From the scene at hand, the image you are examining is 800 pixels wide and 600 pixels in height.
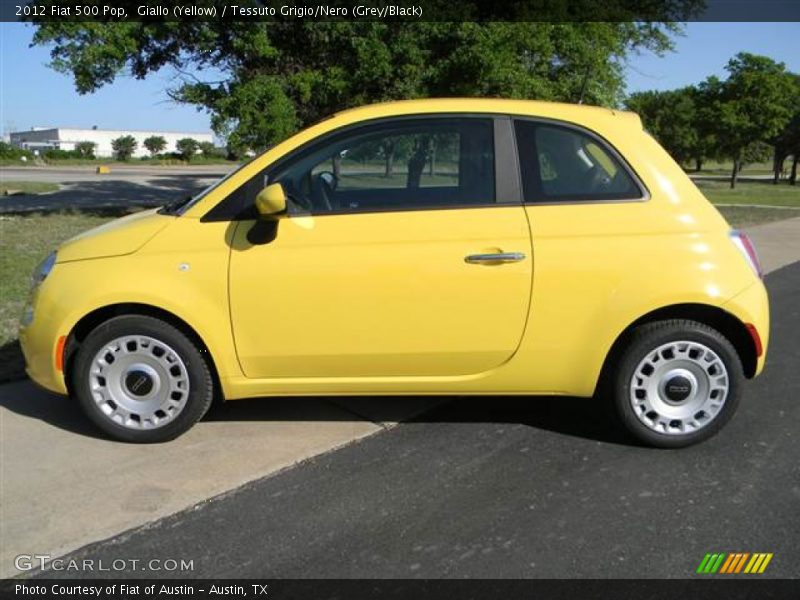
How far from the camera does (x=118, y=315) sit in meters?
3.47

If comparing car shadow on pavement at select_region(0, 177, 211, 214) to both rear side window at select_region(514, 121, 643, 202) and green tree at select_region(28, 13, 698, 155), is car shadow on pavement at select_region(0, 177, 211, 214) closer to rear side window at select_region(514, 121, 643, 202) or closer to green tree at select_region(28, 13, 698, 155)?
green tree at select_region(28, 13, 698, 155)

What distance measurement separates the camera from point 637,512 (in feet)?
9.65

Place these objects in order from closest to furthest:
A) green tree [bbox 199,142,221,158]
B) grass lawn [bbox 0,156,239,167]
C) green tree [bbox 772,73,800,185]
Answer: green tree [bbox 772,73,800,185] < grass lawn [bbox 0,156,239,167] < green tree [bbox 199,142,221,158]

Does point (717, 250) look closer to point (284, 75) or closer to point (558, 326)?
point (558, 326)

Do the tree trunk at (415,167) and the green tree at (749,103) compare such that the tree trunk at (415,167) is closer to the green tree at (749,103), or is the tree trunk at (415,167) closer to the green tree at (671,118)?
the green tree at (749,103)

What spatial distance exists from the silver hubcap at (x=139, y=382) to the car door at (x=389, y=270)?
40 cm

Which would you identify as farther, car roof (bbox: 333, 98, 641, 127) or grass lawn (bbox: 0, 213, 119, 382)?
grass lawn (bbox: 0, 213, 119, 382)

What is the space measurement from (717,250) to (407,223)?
1.58 m

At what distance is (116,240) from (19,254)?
6.42m

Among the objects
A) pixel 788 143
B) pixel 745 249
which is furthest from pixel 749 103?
pixel 745 249

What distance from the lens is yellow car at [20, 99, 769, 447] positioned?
3.30m

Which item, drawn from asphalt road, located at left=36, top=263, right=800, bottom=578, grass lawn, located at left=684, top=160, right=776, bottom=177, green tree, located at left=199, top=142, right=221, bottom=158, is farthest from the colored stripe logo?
green tree, located at left=199, top=142, right=221, bottom=158

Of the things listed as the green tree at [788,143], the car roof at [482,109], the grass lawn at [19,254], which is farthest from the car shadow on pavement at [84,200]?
the green tree at [788,143]
